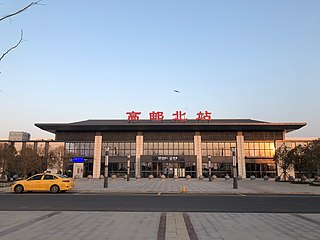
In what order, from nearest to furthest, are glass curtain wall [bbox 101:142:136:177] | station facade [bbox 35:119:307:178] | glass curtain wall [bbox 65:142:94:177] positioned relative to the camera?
1. station facade [bbox 35:119:307:178]
2. glass curtain wall [bbox 101:142:136:177]
3. glass curtain wall [bbox 65:142:94:177]

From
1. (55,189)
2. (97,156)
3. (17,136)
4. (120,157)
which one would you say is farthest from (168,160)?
(17,136)

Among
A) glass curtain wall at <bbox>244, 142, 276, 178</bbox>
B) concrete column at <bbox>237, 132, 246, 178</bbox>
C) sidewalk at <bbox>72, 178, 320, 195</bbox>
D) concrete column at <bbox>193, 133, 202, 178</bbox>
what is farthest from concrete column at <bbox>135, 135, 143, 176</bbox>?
sidewalk at <bbox>72, 178, 320, 195</bbox>

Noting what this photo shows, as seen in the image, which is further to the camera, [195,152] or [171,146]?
[171,146]

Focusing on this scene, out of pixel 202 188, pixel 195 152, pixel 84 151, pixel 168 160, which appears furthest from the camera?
pixel 84 151

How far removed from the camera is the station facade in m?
53.4

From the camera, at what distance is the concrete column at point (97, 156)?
5446 centimetres

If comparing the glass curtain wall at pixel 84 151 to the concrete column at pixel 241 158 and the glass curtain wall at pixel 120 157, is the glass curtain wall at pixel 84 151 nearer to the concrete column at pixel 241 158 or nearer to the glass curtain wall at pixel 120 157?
the glass curtain wall at pixel 120 157

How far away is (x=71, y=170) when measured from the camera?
178ft

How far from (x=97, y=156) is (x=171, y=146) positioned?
1509cm

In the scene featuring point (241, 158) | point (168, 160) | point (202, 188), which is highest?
point (241, 158)

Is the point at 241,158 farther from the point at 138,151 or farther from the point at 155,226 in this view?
the point at 155,226

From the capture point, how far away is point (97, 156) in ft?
181

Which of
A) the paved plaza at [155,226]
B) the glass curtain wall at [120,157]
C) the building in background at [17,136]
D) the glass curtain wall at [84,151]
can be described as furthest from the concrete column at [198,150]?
the building in background at [17,136]

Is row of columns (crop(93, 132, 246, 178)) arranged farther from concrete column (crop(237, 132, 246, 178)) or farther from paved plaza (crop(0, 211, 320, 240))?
paved plaza (crop(0, 211, 320, 240))
